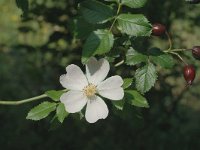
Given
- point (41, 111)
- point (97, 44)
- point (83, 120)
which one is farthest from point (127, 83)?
point (83, 120)

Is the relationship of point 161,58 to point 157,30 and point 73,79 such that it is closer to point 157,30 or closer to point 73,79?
point 157,30

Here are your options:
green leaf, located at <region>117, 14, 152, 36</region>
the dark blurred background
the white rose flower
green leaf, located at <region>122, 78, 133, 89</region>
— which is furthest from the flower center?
the dark blurred background

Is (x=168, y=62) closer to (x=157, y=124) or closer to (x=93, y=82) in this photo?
(x=93, y=82)

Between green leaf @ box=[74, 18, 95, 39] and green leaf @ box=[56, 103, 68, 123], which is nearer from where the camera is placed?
green leaf @ box=[56, 103, 68, 123]

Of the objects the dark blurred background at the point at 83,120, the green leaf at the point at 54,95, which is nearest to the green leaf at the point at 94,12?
the green leaf at the point at 54,95

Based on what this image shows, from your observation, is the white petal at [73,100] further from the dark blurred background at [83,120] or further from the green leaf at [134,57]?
the dark blurred background at [83,120]

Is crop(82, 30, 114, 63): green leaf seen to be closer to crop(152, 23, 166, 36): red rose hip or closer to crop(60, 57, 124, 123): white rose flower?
crop(60, 57, 124, 123): white rose flower

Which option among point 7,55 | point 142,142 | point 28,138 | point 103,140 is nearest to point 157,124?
point 142,142
